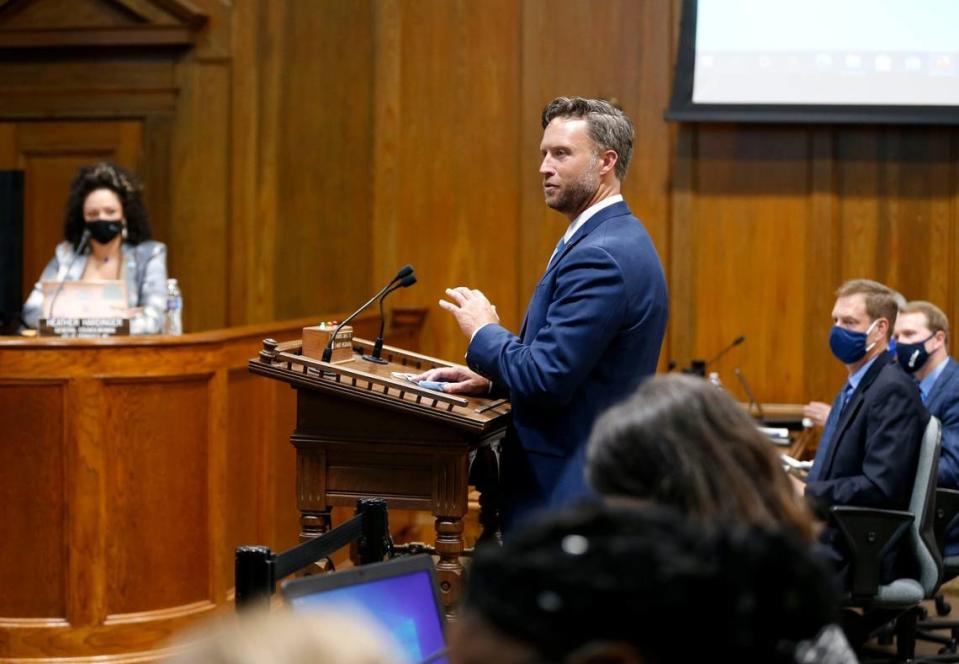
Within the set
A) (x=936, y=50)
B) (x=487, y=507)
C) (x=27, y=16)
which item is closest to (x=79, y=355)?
(x=487, y=507)

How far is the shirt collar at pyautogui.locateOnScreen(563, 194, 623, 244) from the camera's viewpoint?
3057 millimetres

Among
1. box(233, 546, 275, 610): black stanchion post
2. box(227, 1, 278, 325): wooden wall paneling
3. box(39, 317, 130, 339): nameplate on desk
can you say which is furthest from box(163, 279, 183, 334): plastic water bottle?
box(233, 546, 275, 610): black stanchion post

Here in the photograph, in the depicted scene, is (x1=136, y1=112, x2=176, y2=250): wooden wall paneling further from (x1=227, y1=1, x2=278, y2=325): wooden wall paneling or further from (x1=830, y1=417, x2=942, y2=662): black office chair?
(x1=830, y1=417, x2=942, y2=662): black office chair

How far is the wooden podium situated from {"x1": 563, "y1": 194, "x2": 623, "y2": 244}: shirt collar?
43 centimetres

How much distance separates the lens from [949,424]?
16.4 feet

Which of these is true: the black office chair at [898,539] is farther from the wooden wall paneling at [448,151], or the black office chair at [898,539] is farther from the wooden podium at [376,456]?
the wooden wall paneling at [448,151]

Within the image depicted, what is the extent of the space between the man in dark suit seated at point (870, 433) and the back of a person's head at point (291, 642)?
3368 mm

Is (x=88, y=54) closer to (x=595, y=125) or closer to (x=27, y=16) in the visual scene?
(x=27, y=16)

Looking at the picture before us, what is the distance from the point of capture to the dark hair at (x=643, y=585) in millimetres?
981

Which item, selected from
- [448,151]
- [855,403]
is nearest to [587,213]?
[855,403]

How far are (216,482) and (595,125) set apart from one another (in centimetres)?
225

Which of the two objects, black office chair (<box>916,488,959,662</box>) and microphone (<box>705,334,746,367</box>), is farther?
microphone (<box>705,334,746,367</box>)

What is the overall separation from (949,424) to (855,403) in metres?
1.01

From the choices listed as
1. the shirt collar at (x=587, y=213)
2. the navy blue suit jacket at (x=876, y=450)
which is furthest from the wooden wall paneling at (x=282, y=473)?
the shirt collar at (x=587, y=213)
